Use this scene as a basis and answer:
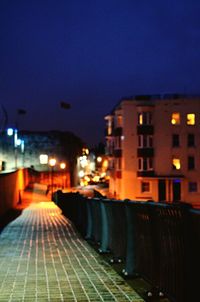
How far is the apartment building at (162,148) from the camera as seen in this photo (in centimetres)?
6431

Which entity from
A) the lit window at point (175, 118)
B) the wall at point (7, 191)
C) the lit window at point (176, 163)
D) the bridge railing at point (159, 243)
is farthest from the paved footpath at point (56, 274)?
the lit window at point (176, 163)

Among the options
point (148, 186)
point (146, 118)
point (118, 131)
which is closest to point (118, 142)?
point (118, 131)

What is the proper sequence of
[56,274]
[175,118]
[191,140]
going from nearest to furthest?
1. [56,274]
2. [175,118]
3. [191,140]

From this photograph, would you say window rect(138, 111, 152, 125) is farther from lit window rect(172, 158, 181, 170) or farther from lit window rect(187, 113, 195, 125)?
lit window rect(172, 158, 181, 170)

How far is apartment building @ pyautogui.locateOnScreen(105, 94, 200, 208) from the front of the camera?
211ft

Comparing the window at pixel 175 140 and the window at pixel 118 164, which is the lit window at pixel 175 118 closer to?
the window at pixel 175 140

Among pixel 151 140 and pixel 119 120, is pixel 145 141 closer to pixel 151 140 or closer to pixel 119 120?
pixel 151 140

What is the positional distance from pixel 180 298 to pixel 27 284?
10.7ft

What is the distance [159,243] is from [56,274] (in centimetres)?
300

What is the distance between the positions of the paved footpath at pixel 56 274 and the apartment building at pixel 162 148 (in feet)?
167

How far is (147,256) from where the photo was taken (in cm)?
704

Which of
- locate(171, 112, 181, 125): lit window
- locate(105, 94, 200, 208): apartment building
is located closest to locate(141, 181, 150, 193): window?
locate(105, 94, 200, 208): apartment building

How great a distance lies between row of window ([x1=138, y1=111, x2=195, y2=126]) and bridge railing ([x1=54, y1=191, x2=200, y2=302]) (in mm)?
54727

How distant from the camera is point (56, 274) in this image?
8.80 metres
